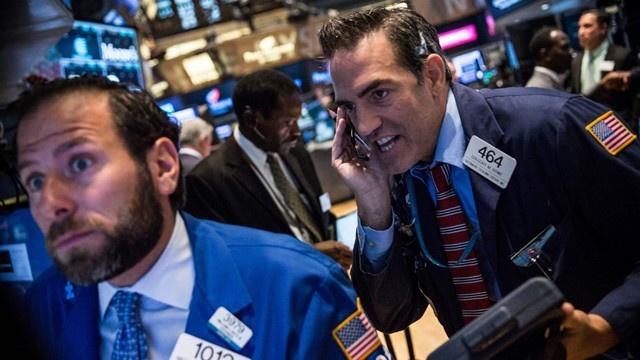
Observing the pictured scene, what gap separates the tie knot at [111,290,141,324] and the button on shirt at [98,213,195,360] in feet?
0.05

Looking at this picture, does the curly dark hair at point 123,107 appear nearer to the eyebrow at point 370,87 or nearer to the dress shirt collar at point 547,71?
the eyebrow at point 370,87

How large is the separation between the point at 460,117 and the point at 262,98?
146 cm

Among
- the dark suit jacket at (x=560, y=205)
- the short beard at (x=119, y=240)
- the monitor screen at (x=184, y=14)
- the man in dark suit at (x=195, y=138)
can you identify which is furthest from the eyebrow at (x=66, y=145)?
the monitor screen at (x=184, y=14)

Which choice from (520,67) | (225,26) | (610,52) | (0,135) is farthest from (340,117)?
(225,26)

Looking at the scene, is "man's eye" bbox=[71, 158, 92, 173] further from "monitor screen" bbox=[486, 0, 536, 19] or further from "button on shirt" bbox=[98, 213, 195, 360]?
"monitor screen" bbox=[486, 0, 536, 19]

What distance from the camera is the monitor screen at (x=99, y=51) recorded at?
363cm

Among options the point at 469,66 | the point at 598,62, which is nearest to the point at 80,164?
the point at 598,62

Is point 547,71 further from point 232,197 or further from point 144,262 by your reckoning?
point 144,262

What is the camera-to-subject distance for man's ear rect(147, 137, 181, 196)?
1.23 metres

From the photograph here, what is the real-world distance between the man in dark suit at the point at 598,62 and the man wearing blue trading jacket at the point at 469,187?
314 centimetres

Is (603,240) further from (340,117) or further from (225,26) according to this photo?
(225,26)

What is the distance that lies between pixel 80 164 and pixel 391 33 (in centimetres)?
82

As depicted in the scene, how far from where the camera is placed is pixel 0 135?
183 centimetres

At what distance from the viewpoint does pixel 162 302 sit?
1.22 m
